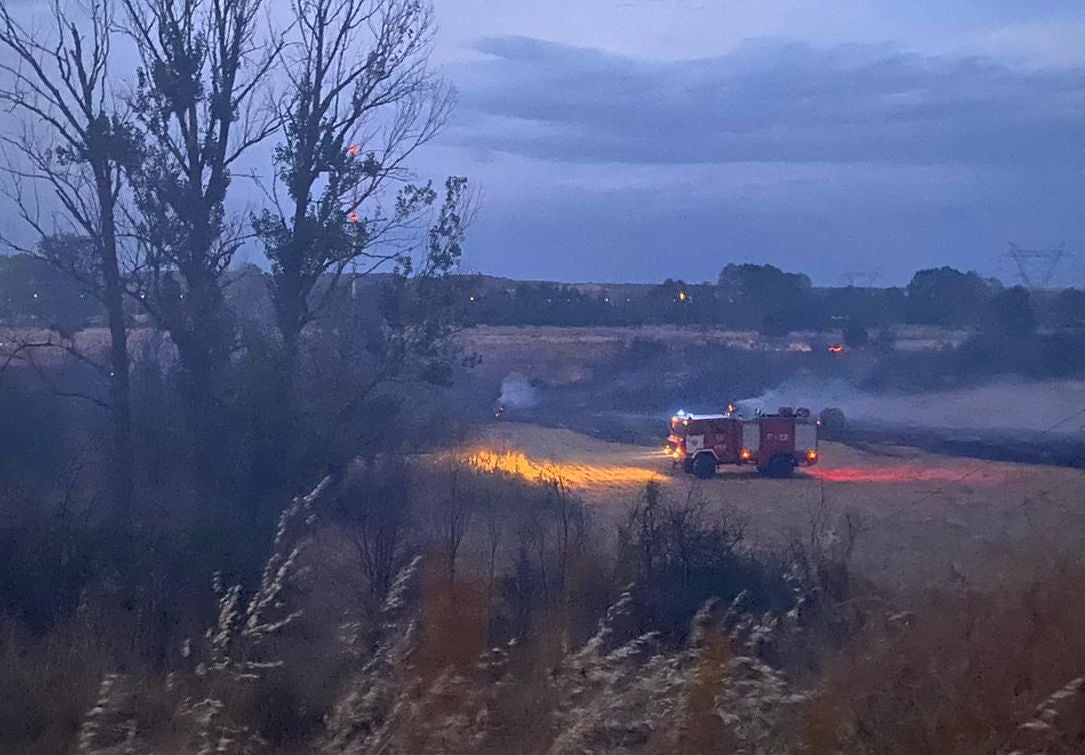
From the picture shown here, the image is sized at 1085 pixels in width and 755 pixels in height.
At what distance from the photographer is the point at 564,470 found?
36.9 meters

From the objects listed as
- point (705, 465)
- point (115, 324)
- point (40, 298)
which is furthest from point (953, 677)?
point (40, 298)

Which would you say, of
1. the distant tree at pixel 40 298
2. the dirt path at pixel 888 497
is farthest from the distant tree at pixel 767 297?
the distant tree at pixel 40 298

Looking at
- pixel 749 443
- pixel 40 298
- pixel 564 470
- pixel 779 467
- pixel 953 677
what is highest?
pixel 40 298

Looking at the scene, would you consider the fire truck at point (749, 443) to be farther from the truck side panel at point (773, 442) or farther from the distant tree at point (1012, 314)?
the distant tree at point (1012, 314)

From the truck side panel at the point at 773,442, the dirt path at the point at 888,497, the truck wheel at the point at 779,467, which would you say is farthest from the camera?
the truck side panel at the point at 773,442

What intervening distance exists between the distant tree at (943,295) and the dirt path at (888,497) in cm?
5293

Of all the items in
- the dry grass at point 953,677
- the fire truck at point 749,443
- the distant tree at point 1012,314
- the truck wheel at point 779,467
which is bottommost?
the truck wheel at point 779,467

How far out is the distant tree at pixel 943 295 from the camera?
9748cm

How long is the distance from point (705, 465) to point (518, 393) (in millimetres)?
31496

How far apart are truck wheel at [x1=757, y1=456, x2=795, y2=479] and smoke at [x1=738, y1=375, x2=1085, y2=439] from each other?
1606 centimetres

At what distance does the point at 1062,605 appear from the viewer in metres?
8.38

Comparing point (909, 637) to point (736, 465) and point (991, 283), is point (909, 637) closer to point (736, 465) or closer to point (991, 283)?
point (736, 465)

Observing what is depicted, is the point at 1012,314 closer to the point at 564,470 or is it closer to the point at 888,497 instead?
the point at 564,470

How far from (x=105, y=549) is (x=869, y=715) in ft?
32.4
